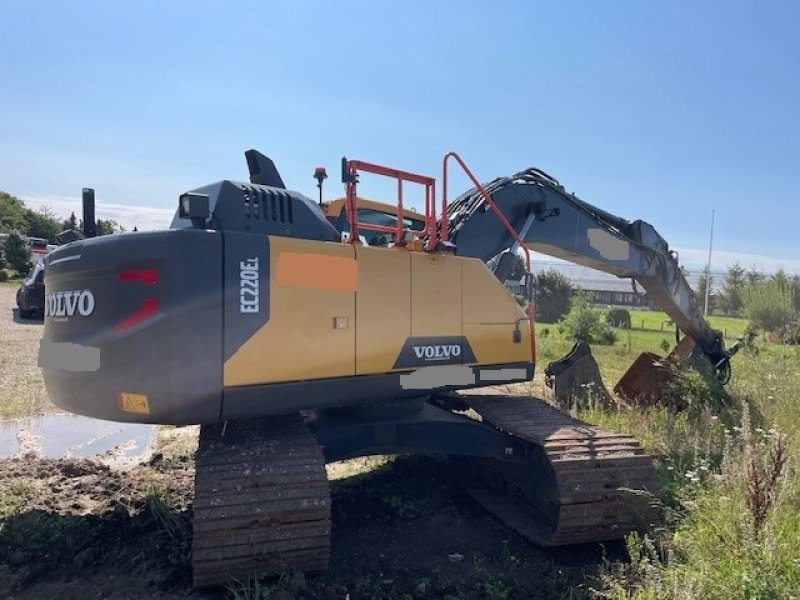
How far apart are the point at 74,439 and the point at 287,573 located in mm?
4422

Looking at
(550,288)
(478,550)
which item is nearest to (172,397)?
(478,550)

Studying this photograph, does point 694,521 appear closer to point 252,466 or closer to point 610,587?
point 610,587

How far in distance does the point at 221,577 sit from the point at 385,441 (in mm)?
1554

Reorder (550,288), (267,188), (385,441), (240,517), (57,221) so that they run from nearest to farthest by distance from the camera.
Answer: (240,517)
(267,188)
(385,441)
(550,288)
(57,221)

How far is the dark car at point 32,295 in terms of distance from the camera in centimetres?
1875

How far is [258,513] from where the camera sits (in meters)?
3.56

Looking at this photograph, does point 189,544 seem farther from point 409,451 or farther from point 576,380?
point 576,380

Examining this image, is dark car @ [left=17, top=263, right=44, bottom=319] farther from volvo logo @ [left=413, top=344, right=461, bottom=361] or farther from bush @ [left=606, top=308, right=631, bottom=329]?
bush @ [left=606, top=308, right=631, bottom=329]

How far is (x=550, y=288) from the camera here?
116 ft

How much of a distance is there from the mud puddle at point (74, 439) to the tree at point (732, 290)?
43.5m

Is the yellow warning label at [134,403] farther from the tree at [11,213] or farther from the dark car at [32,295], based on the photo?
the tree at [11,213]

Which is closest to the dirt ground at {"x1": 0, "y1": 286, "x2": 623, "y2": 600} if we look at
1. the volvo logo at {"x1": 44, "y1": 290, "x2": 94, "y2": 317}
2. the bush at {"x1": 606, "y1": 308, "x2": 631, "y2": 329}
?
the volvo logo at {"x1": 44, "y1": 290, "x2": 94, "y2": 317}

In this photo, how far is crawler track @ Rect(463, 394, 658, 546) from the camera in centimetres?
429

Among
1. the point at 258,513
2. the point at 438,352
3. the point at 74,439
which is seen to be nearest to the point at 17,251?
the point at 74,439
